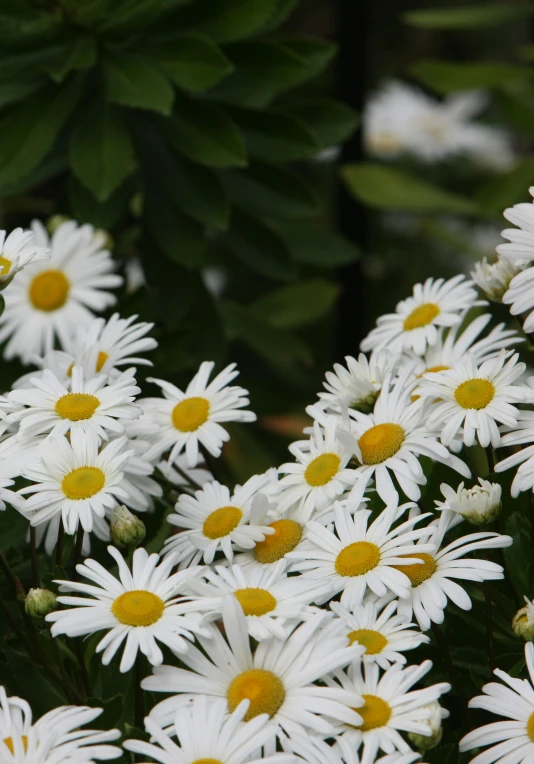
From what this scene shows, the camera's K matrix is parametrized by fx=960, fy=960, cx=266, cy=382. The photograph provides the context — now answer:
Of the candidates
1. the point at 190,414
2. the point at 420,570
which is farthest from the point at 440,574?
the point at 190,414

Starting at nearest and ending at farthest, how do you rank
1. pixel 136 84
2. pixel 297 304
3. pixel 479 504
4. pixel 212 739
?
pixel 212 739 → pixel 479 504 → pixel 136 84 → pixel 297 304

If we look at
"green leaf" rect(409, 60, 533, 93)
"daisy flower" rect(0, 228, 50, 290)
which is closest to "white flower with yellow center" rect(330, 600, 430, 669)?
"daisy flower" rect(0, 228, 50, 290)

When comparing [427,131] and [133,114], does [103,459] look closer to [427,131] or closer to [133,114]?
[133,114]

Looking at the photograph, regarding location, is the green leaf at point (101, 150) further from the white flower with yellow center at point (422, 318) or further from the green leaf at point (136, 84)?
the white flower with yellow center at point (422, 318)

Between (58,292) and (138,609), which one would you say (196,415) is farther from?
(58,292)

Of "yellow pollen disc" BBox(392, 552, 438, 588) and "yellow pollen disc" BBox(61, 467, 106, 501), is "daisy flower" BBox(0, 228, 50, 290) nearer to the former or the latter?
"yellow pollen disc" BBox(61, 467, 106, 501)

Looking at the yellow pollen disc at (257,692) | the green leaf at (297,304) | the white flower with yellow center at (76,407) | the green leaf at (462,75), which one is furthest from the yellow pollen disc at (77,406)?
the green leaf at (462,75)

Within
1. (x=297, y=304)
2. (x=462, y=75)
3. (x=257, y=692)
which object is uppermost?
(x=257, y=692)
